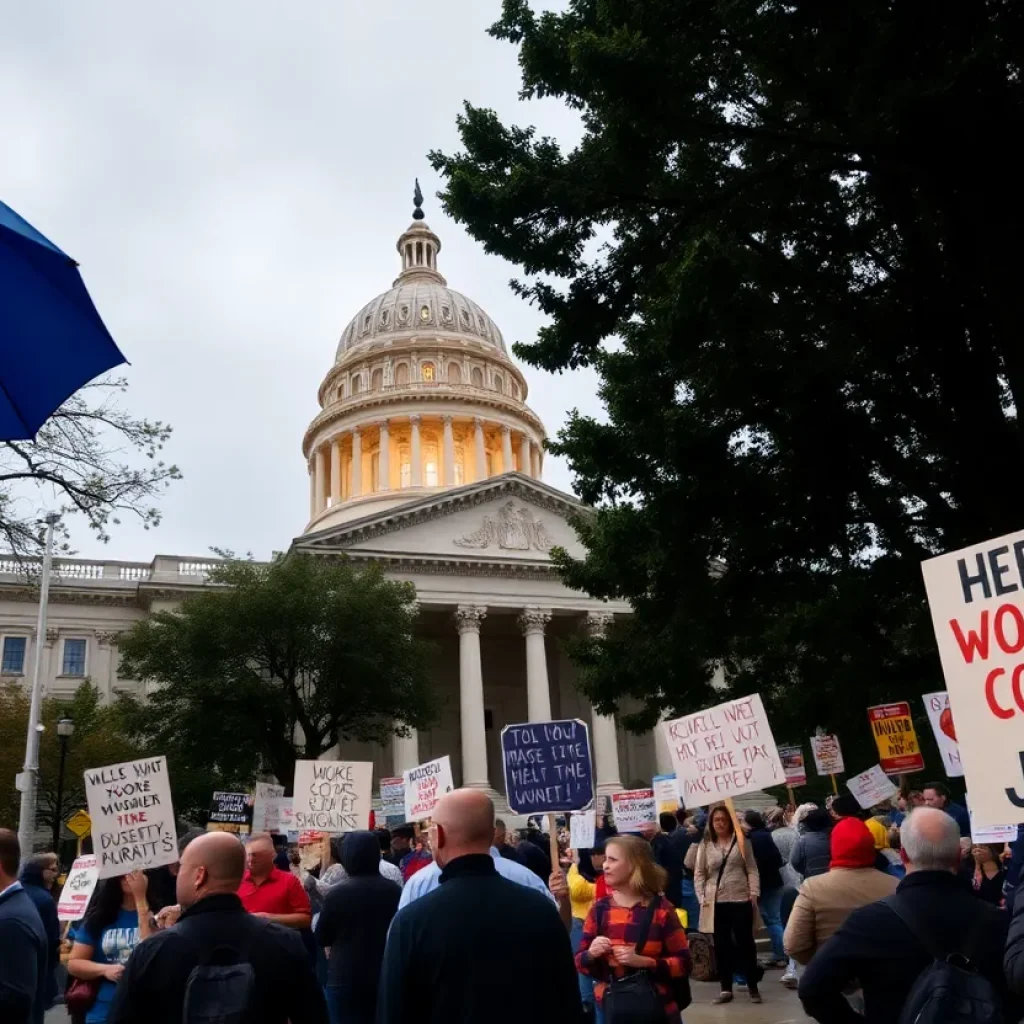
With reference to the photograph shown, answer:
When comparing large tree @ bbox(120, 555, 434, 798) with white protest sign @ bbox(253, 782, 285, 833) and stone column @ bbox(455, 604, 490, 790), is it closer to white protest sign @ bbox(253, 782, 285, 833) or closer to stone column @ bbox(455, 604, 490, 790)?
stone column @ bbox(455, 604, 490, 790)

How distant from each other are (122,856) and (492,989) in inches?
192

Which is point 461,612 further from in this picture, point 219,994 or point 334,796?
point 219,994

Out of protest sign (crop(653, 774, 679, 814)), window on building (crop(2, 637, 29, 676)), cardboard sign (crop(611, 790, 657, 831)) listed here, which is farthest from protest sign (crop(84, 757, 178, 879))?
window on building (crop(2, 637, 29, 676))

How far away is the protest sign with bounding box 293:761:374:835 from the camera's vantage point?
1238 centimetres

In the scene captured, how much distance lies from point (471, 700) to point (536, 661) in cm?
358

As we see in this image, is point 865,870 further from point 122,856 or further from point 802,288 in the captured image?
point 802,288

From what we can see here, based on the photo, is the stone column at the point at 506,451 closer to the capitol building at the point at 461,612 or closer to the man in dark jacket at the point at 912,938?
the capitol building at the point at 461,612

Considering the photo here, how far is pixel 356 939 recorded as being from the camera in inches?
285

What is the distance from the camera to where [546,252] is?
13.0 meters

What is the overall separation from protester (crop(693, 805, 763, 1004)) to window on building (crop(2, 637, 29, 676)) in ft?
154

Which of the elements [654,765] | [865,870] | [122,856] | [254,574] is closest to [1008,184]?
[865,870]

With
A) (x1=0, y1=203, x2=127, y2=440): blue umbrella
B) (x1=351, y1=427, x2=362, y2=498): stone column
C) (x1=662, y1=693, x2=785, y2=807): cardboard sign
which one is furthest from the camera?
(x1=351, y1=427, x2=362, y2=498): stone column

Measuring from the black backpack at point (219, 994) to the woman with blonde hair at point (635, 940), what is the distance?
7.74ft

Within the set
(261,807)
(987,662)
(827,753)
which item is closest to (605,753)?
(827,753)
